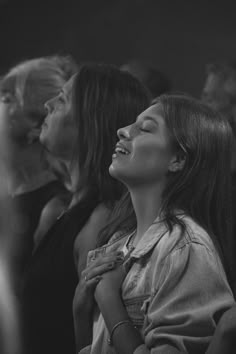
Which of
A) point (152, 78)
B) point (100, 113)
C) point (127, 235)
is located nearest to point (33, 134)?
point (100, 113)

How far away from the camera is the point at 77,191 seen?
186 centimetres

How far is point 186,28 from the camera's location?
124 inches

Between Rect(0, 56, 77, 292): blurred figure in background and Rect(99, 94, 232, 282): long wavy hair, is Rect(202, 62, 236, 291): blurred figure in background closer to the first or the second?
Rect(0, 56, 77, 292): blurred figure in background

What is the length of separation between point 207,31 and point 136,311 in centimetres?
189

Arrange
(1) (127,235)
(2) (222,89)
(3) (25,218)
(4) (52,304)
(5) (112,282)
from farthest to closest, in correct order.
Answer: (2) (222,89) → (3) (25,218) → (4) (52,304) → (1) (127,235) → (5) (112,282)

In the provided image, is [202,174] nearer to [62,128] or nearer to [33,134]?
[62,128]

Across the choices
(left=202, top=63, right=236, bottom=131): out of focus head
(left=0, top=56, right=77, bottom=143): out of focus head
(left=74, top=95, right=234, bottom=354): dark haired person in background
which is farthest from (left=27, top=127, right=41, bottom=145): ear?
(left=74, top=95, right=234, bottom=354): dark haired person in background

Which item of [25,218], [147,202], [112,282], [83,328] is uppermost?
[147,202]

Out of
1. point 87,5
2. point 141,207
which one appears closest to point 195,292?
point 141,207

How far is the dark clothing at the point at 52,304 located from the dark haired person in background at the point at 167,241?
7.9 inches

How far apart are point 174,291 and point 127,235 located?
0.88ft

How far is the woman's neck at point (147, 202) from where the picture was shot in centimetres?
146

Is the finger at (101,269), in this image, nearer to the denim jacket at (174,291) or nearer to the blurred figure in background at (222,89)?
the denim jacket at (174,291)

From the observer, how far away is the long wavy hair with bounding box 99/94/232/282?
4.71ft
